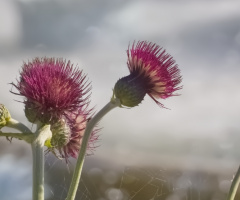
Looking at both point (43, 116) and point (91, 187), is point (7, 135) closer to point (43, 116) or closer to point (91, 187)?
point (43, 116)

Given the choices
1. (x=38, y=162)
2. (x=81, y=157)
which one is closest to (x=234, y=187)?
(x=81, y=157)

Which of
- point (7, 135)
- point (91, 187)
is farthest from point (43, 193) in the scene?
point (91, 187)

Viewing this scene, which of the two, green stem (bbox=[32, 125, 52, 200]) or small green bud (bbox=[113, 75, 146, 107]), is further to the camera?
small green bud (bbox=[113, 75, 146, 107])

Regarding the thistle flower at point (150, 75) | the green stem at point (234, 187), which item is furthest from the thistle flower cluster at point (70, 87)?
the green stem at point (234, 187)

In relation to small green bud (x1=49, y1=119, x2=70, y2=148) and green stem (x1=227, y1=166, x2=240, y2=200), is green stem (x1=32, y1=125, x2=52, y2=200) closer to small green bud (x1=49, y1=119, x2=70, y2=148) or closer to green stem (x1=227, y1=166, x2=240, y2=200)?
small green bud (x1=49, y1=119, x2=70, y2=148)

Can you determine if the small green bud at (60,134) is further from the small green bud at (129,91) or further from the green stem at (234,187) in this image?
the green stem at (234,187)

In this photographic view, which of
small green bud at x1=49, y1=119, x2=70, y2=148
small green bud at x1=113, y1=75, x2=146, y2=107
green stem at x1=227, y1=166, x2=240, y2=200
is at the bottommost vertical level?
green stem at x1=227, y1=166, x2=240, y2=200

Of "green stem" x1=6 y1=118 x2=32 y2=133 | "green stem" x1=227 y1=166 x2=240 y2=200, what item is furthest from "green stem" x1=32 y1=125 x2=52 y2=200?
"green stem" x1=227 y1=166 x2=240 y2=200
